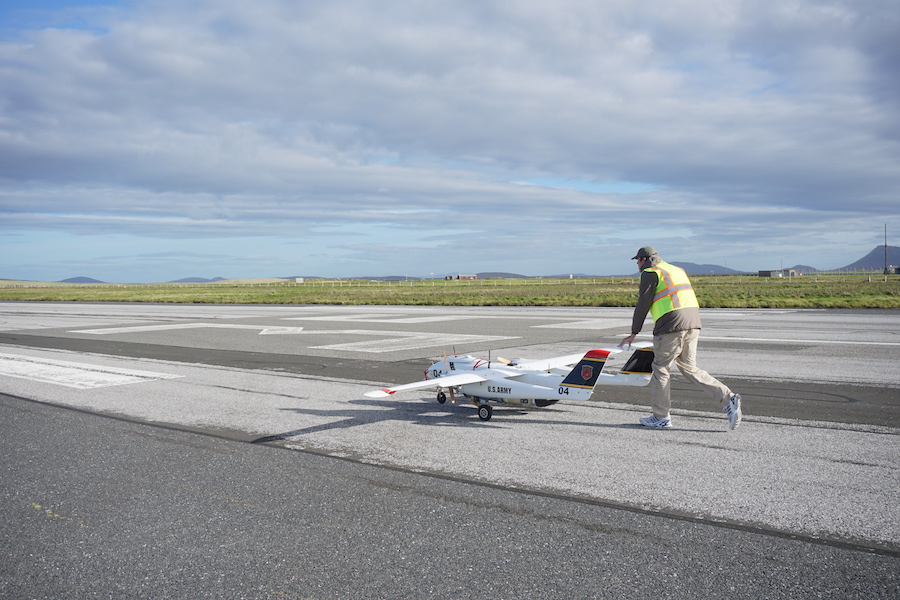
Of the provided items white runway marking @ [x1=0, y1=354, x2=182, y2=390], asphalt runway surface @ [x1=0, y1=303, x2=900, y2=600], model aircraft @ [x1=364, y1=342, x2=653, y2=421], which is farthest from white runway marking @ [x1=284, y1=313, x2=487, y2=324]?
model aircraft @ [x1=364, y1=342, x2=653, y2=421]

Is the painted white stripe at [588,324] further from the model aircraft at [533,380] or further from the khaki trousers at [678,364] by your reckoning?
the khaki trousers at [678,364]

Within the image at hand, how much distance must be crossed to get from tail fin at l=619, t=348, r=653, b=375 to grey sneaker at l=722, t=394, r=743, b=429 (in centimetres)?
116

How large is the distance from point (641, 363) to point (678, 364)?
0.66 meters

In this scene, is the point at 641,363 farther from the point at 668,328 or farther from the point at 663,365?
the point at 668,328

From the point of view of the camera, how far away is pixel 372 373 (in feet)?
48.4

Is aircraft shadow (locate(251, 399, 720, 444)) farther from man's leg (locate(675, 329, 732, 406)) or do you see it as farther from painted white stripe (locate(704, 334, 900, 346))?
painted white stripe (locate(704, 334, 900, 346))

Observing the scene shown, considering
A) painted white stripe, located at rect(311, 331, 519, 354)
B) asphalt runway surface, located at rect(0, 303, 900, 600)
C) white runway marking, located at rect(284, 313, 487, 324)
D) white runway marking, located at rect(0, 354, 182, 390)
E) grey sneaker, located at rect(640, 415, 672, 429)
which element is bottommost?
asphalt runway surface, located at rect(0, 303, 900, 600)

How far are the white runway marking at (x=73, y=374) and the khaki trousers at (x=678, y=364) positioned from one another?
1070cm

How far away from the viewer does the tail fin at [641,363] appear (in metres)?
9.49

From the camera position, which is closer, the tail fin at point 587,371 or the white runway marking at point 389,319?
the tail fin at point 587,371

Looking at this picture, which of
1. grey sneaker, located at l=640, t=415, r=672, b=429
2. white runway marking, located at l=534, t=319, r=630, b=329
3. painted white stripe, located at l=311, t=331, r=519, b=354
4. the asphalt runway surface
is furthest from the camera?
white runway marking, located at l=534, t=319, r=630, b=329

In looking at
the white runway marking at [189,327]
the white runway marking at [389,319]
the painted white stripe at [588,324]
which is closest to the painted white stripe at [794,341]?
the painted white stripe at [588,324]

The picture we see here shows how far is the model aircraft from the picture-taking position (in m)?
9.32

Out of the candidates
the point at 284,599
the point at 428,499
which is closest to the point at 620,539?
the point at 428,499
